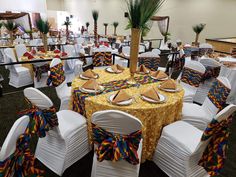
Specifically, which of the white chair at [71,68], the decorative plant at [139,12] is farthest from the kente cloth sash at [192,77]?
the white chair at [71,68]

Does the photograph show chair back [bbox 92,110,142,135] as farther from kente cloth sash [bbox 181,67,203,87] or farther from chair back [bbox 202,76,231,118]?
kente cloth sash [bbox 181,67,203,87]

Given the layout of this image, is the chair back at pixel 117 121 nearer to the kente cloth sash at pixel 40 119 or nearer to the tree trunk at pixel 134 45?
the kente cloth sash at pixel 40 119

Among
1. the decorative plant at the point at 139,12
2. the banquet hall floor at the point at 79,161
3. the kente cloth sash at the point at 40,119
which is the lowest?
the banquet hall floor at the point at 79,161

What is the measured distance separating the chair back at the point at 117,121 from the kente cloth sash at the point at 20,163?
0.49 meters

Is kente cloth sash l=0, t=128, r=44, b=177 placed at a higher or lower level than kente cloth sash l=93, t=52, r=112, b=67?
lower

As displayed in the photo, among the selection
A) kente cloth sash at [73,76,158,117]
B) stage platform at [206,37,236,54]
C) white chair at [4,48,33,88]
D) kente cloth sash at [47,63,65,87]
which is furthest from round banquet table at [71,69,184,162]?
stage platform at [206,37,236,54]

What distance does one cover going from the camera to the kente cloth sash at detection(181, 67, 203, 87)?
2.76 m

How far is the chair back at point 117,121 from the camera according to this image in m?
1.31

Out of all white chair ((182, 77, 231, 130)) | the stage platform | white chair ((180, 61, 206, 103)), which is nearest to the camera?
white chair ((182, 77, 231, 130))

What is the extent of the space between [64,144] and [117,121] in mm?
725

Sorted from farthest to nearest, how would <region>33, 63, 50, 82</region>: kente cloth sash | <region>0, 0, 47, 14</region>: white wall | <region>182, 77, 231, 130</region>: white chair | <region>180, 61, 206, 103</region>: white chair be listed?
<region>0, 0, 47, 14</region>: white wall, <region>33, 63, 50, 82</region>: kente cloth sash, <region>180, 61, 206, 103</region>: white chair, <region>182, 77, 231, 130</region>: white chair

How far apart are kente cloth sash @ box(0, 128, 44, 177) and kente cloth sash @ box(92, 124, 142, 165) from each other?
48 cm

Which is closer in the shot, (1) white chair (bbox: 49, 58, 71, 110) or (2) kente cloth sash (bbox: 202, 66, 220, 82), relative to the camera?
(1) white chair (bbox: 49, 58, 71, 110)

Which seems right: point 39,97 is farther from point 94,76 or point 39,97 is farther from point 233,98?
point 233,98
